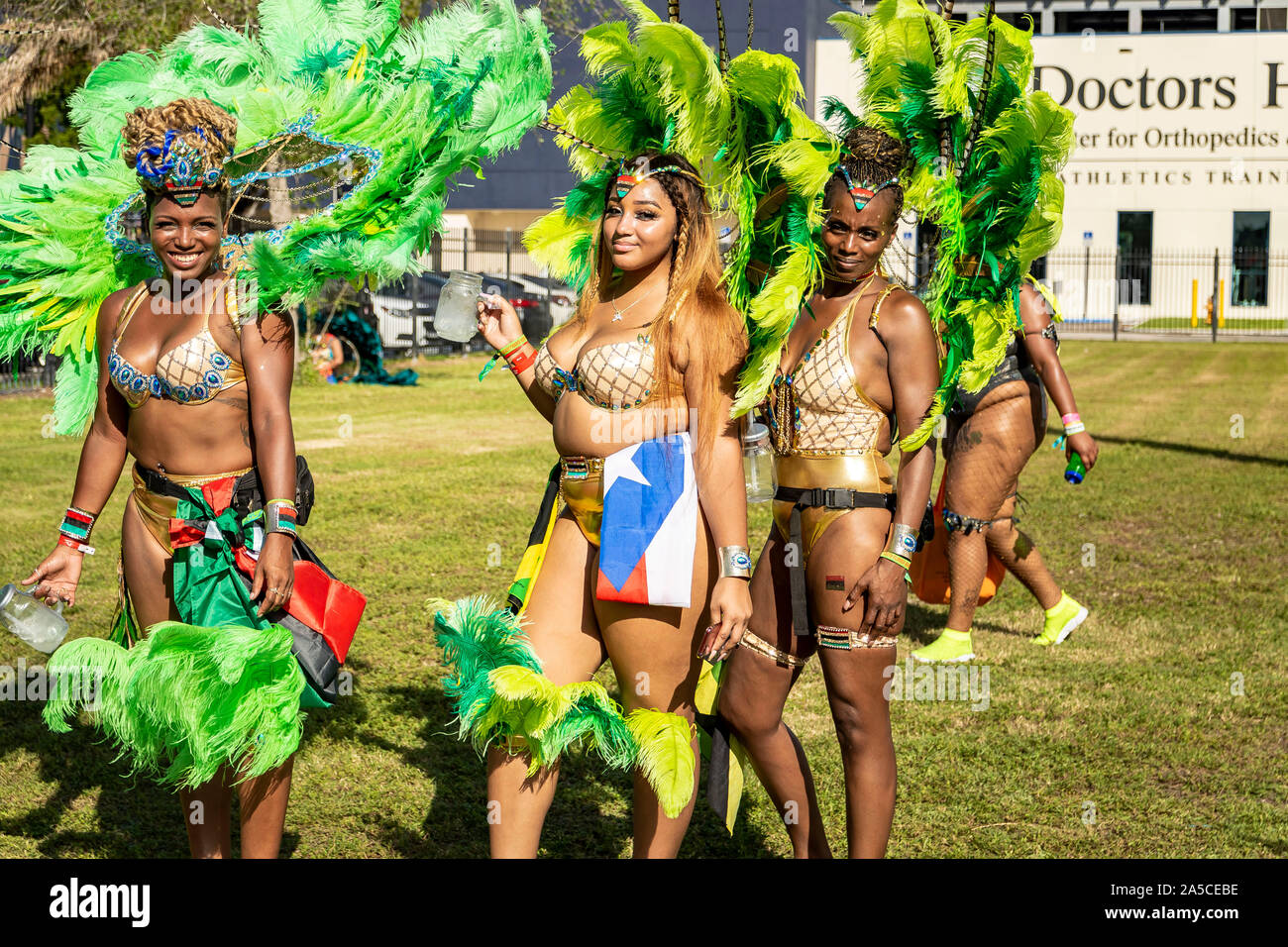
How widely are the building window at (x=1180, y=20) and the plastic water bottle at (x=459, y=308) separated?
39046 millimetres

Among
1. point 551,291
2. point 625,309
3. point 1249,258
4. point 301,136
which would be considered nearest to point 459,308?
point 625,309

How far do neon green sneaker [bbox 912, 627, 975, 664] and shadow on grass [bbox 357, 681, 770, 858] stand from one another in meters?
1.87

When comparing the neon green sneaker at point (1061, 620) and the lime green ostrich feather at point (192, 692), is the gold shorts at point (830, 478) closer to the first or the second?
the lime green ostrich feather at point (192, 692)

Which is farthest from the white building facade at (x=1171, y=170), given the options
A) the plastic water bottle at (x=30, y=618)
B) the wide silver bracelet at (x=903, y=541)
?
the plastic water bottle at (x=30, y=618)

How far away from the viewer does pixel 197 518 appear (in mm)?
3438

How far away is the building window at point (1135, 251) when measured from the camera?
118 ft

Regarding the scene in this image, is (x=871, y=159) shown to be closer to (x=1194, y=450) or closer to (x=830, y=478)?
(x=830, y=478)

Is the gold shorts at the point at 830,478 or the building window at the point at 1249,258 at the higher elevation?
the gold shorts at the point at 830,478

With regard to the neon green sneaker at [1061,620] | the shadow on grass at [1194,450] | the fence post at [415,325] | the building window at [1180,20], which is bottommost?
the fence post at [415,325]

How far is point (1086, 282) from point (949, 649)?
97.3 feet

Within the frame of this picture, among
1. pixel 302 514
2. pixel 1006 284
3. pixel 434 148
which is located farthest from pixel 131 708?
pixel 1006 284

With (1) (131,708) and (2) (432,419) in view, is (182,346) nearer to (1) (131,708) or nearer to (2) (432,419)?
(1) (131,708)

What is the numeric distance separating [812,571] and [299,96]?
1948 millimetres

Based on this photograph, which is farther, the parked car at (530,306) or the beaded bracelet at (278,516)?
the parked car at (530,306)
